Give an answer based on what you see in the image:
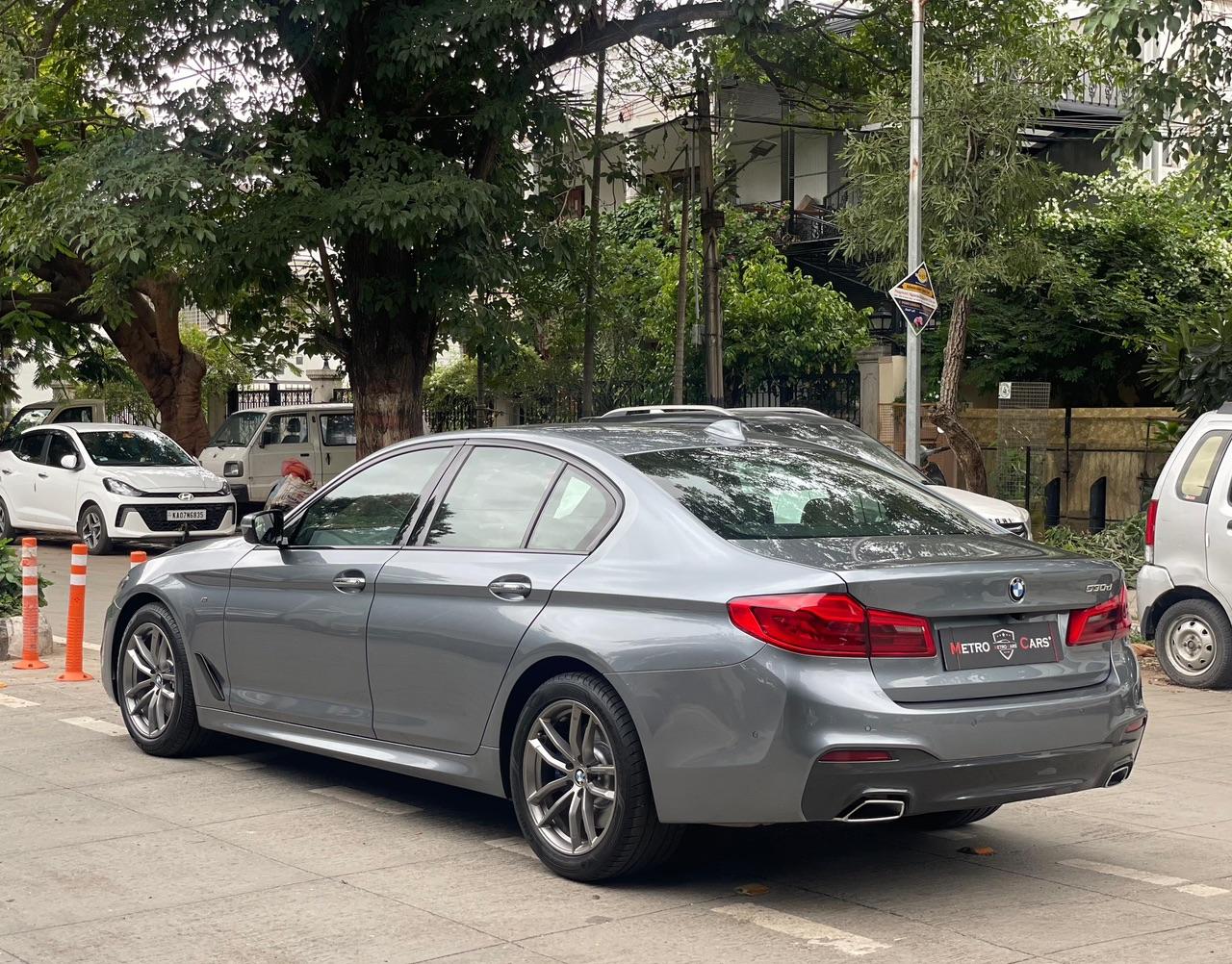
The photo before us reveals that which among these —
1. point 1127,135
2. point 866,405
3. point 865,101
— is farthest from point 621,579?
point 866,405

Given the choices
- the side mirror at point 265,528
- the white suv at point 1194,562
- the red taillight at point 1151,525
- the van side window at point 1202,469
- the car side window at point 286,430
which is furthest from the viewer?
the car side window at point 286,430

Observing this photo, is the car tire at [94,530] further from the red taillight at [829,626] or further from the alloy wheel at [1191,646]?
the red taillight at [829,626]

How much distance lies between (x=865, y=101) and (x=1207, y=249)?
872 centimetres

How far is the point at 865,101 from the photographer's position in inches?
878

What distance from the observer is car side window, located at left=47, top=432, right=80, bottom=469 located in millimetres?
22172

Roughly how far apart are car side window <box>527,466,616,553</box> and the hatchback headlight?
16.1 meters

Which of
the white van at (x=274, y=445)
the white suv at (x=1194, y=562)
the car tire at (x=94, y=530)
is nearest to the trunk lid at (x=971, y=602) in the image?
the white suv at (x=1194, y=562)

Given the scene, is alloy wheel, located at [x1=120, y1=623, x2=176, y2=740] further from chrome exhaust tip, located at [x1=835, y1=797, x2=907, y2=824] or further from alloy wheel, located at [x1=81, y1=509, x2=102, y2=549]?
alloy wheel, located at [x1=81, y1=509, x2=102, y2=549]

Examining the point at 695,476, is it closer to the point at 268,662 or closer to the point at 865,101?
the point at 268,662

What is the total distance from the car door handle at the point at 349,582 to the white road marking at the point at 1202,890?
3260mm

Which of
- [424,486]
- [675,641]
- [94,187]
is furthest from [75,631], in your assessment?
[94,187]

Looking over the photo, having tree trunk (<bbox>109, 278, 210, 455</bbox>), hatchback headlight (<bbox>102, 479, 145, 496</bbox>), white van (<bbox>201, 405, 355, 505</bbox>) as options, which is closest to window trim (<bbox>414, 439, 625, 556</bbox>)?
hatchback headlight (<bbox>102, 479, 145, 496</bbox>)

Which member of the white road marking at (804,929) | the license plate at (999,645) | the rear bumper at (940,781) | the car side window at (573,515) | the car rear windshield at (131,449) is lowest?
the white road marking at (804,929)

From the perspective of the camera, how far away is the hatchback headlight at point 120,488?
2111 cm
